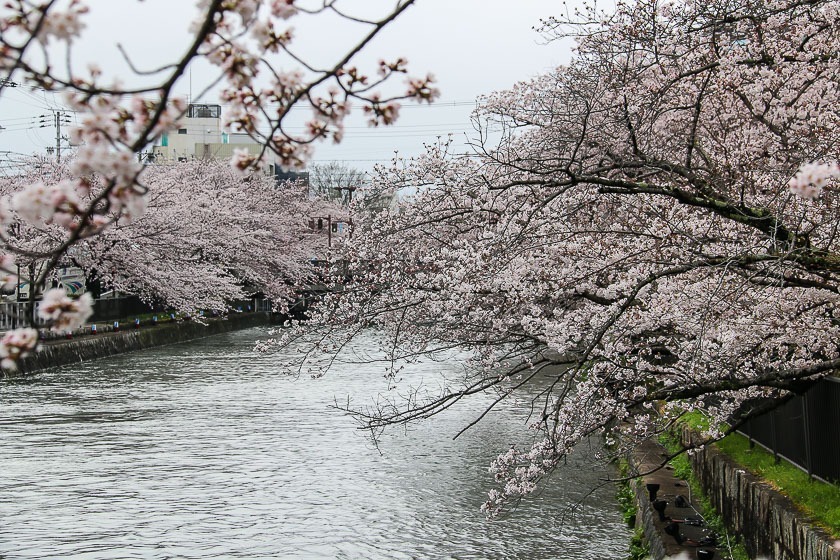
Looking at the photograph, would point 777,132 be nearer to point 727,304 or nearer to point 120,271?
point 727,304

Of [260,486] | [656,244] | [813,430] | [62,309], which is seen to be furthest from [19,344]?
[260,486]

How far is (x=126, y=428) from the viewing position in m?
18.8

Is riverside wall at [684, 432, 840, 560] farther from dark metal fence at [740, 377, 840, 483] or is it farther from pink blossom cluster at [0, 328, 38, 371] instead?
pink blossom cluster at [0, 328, 38, 371]

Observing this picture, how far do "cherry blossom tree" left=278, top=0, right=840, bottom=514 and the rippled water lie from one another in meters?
1.49

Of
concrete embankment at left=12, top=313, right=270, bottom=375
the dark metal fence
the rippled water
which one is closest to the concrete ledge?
the rippled water

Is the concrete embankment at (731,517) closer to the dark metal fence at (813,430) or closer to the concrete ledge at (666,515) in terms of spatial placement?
the concrete ledge at (666,515)

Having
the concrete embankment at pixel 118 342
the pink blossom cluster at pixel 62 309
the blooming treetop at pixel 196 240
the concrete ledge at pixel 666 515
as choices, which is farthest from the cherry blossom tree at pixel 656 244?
the blooming treetop at pixel 196 240

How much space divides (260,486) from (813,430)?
760 cm

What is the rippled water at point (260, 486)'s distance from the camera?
1119 cm

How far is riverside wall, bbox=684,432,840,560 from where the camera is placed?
286 inches

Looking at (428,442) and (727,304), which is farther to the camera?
(428,442)

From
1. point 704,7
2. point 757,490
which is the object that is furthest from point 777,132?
point 757,490

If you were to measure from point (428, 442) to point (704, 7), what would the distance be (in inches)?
394

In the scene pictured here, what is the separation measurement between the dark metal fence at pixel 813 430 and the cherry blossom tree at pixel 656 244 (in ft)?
0.69
